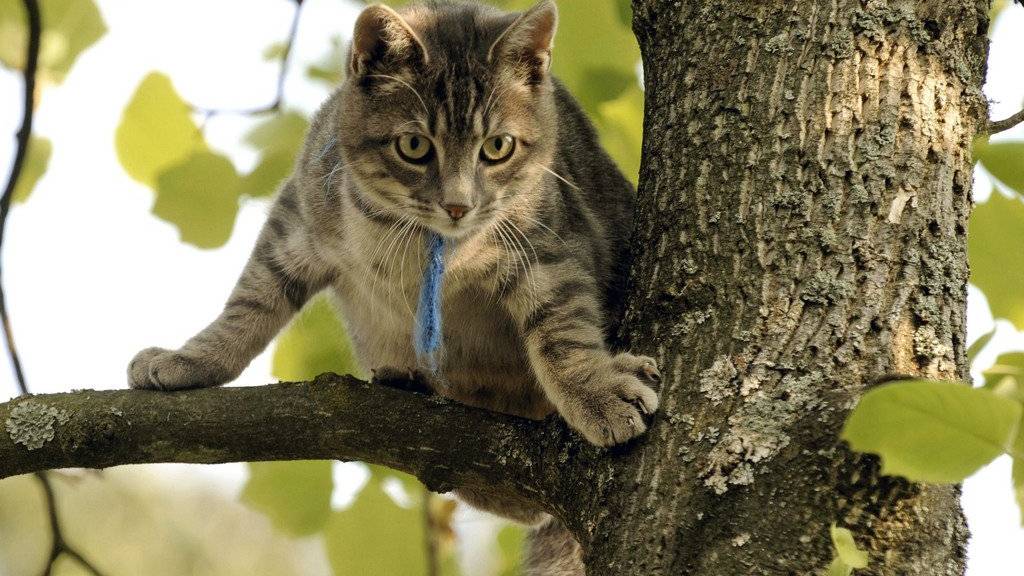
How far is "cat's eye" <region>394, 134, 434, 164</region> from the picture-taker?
8.13 ft

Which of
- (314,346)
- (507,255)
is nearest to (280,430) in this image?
(507,255)

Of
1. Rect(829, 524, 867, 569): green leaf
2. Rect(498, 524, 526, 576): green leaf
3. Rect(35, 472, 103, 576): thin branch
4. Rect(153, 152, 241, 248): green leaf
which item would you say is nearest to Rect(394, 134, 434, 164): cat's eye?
Rect(153, 152, 241, 248): green leaf

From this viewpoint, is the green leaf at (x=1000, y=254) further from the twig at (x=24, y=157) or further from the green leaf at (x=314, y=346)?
the twig at (x=24, y=157)

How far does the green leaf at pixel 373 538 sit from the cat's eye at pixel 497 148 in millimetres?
849

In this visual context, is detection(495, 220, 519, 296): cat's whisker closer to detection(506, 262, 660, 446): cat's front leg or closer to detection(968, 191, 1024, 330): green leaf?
detection(506, 262, 660, 446): cat's front leg

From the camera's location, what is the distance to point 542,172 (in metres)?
2.63

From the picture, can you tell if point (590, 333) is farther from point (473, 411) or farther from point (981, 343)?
point (981, 343)

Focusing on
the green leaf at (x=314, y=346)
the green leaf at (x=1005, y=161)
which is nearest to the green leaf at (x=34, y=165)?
the green leaf at (x=314, y=346)

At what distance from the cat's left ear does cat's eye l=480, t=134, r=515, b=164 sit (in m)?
0.17

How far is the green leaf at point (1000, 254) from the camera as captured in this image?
203 cm

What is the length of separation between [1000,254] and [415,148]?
126 centimetres

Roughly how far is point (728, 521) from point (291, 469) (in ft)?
4.42

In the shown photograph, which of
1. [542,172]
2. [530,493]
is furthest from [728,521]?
[542,172]

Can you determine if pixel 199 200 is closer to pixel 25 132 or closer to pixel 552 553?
pixel 25 132
